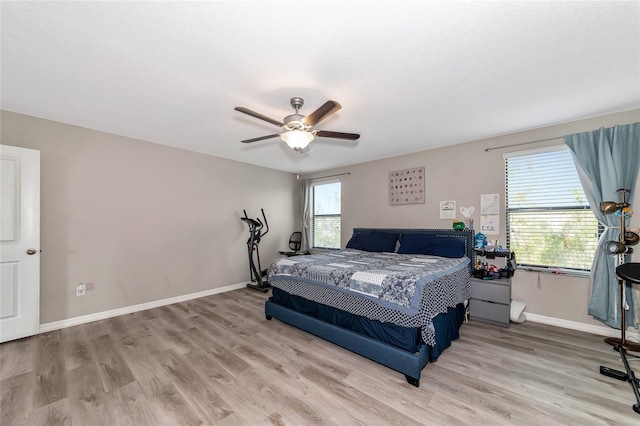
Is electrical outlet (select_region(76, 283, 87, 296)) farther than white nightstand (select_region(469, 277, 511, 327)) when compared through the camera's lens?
Yes

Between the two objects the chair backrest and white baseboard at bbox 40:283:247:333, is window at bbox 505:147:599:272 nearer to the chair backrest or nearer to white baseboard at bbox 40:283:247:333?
the chair backrest

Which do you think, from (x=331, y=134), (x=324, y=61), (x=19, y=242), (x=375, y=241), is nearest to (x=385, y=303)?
(x=331, y=134)

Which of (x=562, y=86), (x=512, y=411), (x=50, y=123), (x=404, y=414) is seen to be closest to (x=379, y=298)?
(x=404, y=414)

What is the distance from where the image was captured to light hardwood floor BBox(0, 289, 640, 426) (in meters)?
1.70

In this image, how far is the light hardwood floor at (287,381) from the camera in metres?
1.70

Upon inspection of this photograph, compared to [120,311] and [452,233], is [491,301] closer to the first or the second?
[452,233]

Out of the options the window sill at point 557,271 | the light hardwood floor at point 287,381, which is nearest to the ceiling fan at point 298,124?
the light hardwood floor at point 287,381

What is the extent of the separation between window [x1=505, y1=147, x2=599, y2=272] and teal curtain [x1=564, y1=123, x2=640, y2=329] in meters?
0.19

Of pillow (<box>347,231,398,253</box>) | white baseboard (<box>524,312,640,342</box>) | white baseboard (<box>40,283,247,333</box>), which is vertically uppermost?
pillow (<box>347,231,398,253</box>)

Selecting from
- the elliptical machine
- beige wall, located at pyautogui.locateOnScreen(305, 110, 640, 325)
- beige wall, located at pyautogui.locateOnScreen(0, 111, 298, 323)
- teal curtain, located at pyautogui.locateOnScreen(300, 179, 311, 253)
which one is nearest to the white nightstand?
beige wall, located at pyautogui.locateOnScreen(305, 110, 640, 325)

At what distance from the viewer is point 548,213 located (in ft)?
10.6

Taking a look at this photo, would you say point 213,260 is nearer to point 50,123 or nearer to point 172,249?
point 172,249

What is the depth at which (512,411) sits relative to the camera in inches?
67.9

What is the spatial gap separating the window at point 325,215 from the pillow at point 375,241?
3.72 feet
